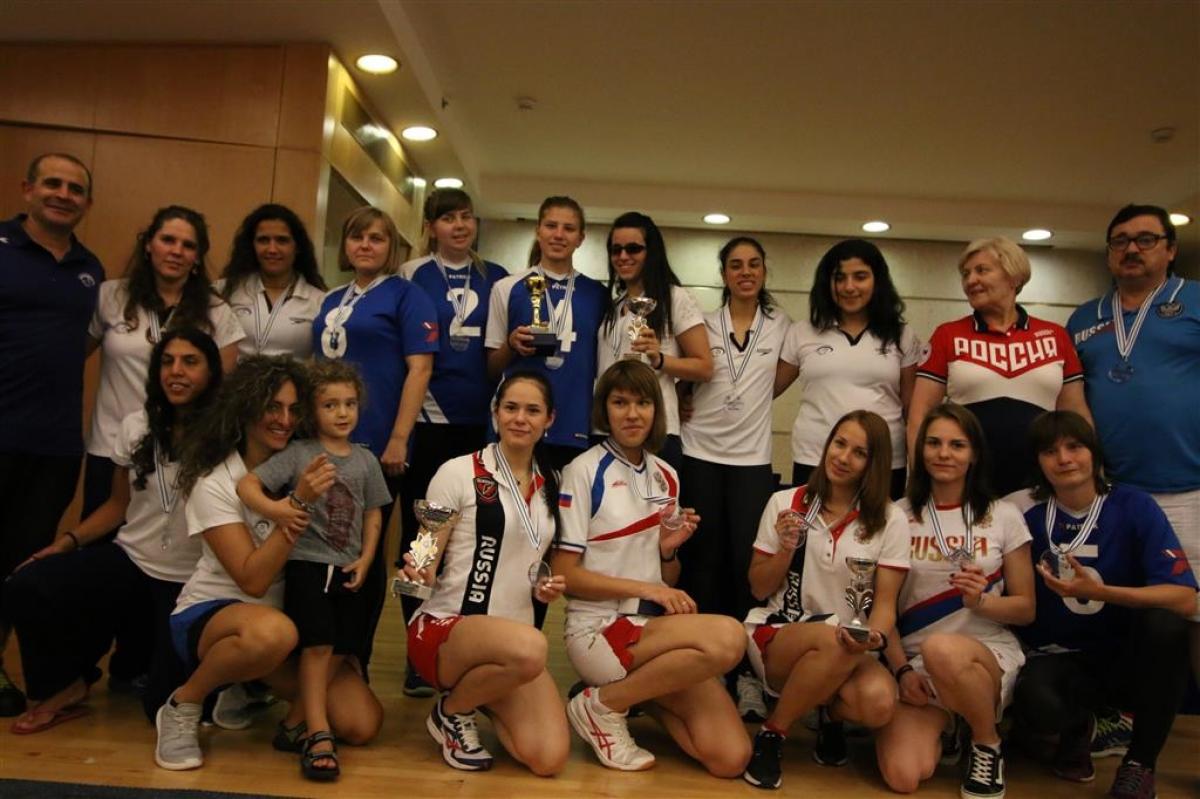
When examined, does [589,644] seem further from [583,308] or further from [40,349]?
[40,349]

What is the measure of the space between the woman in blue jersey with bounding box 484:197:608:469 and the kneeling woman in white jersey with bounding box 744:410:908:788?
2.68 ft

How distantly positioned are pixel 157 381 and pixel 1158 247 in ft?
11.5

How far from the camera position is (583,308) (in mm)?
3496

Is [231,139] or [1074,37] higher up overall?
[1074,37]

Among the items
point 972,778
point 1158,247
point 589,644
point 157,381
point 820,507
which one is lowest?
point 972,778

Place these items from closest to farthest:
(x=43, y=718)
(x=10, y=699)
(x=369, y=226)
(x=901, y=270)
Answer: (x=43, y=718) < (x=10, y=699) < (x=369, y=226) < (x=901, y=270)

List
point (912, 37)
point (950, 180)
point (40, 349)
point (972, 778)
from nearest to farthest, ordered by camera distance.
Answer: point (972, 778)
point (40, 349)
point (912, 37)
point (950, 180)

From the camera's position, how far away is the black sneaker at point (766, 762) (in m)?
2.68

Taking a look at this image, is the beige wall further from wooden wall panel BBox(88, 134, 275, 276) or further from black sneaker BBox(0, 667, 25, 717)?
black sneaker BBox(0, 667, 25, 717)

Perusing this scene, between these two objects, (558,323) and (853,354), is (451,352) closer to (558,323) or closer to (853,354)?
(558,323)

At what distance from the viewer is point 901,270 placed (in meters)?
8.93

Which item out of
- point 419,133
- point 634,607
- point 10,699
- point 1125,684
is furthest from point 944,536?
point 419,133

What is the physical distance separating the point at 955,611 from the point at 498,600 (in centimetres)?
145

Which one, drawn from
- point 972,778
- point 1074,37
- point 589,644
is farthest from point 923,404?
point 1074,37
